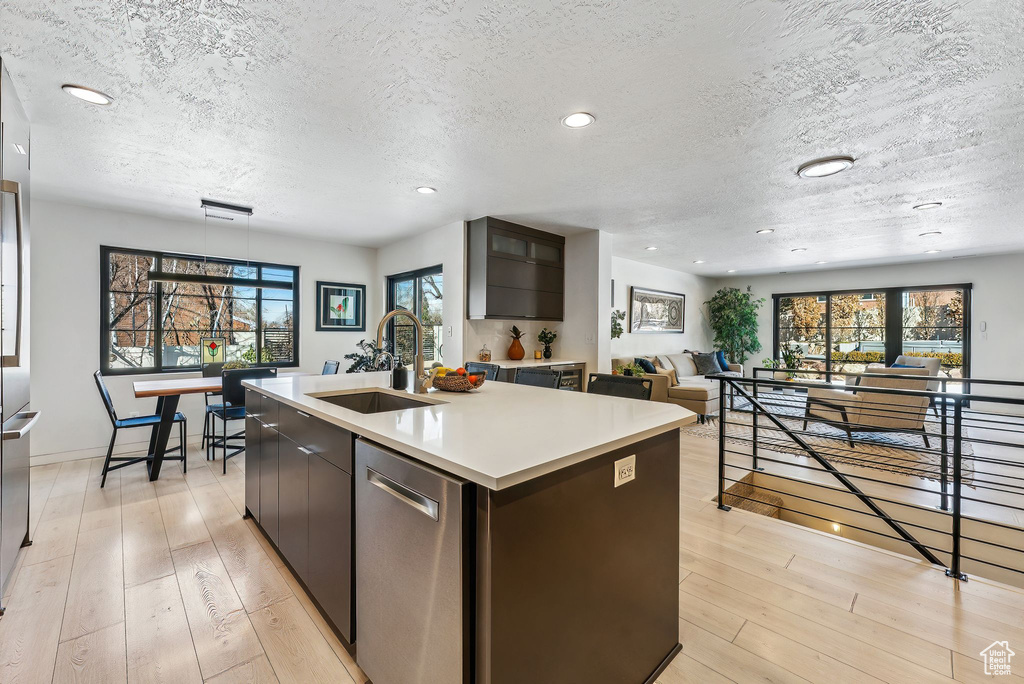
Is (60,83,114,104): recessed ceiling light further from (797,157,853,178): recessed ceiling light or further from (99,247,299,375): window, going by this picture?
(797,157,853,178): recessed ceiling light

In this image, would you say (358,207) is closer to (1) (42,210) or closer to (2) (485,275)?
(2) (485,275)

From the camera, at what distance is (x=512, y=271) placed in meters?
4.76

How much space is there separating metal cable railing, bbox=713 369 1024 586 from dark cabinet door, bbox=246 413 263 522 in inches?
114

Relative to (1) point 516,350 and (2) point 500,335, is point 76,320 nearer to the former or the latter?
(2) point 500,335

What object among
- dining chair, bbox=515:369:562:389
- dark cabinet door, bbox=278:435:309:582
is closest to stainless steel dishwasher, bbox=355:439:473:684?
dark cabinet door, bbox=278:435:309:582

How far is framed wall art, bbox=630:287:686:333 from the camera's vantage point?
23.8ft

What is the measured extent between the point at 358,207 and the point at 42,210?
279cm

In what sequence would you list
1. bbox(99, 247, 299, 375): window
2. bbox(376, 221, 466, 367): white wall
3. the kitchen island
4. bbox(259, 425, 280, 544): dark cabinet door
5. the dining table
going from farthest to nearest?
bbox(376, 221, 466, 367): white wall < bbox(99, 247, 299, 375): window < the dining table < bbox(259, 425, 280, 544): dark cabinet door < the kitchen island

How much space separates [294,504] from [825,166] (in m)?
3.90

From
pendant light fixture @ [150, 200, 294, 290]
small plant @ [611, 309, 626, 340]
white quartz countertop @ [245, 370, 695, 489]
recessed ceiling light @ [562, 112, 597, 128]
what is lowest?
white quartz countertop @ [245, 370, 695, 489]

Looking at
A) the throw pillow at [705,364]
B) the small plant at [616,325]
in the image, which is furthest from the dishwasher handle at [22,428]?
the throw pillow at [705,364]

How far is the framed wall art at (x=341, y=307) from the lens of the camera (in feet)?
18.3

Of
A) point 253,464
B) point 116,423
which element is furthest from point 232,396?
point 253,464

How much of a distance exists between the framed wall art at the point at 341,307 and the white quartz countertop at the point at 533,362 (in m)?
2.19
